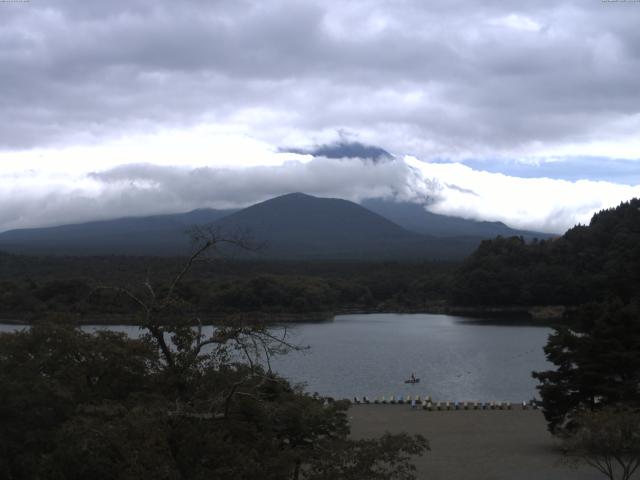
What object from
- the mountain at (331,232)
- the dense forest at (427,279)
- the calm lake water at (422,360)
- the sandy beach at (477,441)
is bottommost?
the calm lake water at (422,360)

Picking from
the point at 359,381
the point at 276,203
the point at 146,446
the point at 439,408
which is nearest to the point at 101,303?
the point at 146,446

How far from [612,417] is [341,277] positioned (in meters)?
59.7

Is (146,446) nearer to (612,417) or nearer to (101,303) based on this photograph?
(101,303)

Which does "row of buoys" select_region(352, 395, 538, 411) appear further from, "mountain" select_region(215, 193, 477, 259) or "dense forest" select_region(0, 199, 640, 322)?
"mountain" select_region(215, 193, 477, 259)

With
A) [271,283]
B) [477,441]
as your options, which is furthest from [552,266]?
[477,441]

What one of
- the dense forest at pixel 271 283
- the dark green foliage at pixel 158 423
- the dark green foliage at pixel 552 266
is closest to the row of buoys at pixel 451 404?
the dark green foliage at pixel 158 423

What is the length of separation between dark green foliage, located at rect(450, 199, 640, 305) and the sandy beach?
1404 inches

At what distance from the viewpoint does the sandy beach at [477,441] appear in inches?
478

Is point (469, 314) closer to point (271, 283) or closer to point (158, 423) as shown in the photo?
point (271, 283)

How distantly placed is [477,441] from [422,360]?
15162 millimetres

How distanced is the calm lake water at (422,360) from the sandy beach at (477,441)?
272 centimetres

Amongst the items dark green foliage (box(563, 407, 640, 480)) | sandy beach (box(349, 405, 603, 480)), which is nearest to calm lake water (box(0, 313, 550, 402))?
sandy beach (box(349, 405, 603, 480))

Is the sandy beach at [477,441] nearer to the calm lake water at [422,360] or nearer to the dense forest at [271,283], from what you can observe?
the calm lake water at [422,360]

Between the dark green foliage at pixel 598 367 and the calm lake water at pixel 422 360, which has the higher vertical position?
the dark green foliage at pixel 598 367
